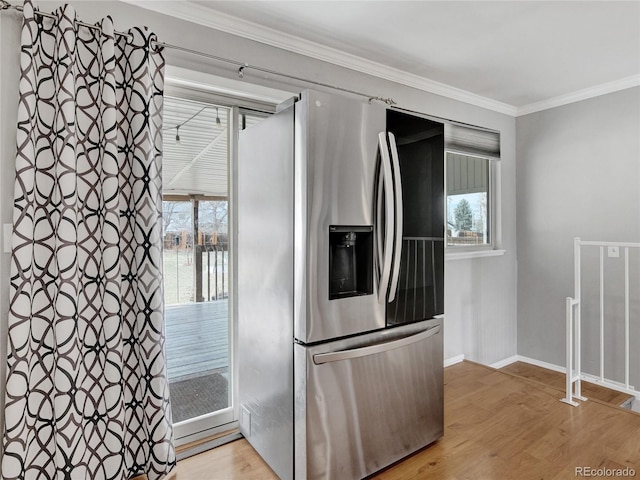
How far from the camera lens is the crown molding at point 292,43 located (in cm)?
197

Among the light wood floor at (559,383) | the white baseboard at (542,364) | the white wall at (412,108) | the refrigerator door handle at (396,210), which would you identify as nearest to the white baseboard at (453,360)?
the white wall at (412,108)

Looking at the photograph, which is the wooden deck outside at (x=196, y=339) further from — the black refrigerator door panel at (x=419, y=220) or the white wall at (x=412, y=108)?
the black refrigerator door panel at (x=419, y=220)

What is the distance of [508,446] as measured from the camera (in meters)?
2.10

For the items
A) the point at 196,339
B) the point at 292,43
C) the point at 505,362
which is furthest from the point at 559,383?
the point at 292,43

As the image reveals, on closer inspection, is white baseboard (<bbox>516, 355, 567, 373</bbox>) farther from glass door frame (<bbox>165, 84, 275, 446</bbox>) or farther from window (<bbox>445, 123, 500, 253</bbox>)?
glass door frame (<bbox>165, 84, 275, 446</bbox>)

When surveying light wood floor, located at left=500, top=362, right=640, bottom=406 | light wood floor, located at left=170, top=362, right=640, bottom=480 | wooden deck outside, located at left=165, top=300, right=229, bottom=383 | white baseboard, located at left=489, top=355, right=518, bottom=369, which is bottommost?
light wood floor, located at left=500, top=362, right=640, bottom=406

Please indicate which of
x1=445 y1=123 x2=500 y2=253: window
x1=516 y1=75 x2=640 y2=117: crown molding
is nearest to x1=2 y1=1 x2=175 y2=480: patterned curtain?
x1=445 y1=123 x2=500 y2=253: window

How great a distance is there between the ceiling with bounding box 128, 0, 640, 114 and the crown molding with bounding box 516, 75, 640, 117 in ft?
0.04

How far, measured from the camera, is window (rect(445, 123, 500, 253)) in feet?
11.1

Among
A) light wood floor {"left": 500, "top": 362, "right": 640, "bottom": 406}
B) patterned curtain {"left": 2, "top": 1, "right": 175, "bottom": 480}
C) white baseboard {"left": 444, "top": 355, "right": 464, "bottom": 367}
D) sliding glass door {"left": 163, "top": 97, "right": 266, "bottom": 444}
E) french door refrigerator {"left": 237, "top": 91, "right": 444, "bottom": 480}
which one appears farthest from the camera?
white baseboard {"left": 444, "top": 355, "right": 464, "bottom": 367}

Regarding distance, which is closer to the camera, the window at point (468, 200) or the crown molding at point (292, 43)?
the crown molding at point (292, 43)

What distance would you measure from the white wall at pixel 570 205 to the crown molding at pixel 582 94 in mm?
41

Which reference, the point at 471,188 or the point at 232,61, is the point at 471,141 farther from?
the point at 232,61

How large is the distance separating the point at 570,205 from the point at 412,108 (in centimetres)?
174
